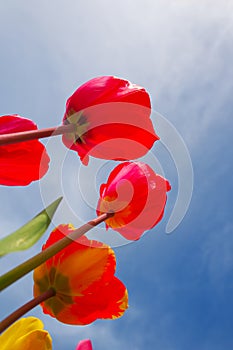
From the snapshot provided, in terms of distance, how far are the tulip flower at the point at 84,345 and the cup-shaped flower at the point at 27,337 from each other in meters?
0.03

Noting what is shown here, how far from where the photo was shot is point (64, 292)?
57 cm

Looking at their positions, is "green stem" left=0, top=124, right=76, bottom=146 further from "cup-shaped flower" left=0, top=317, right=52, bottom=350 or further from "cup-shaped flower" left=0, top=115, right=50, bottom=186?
"cup-shaped flower" left=0, top=317, right=52, bottom=350

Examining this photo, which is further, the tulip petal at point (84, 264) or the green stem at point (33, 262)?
the tulip petal at point (84, 264)

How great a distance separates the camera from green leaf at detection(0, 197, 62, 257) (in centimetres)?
36

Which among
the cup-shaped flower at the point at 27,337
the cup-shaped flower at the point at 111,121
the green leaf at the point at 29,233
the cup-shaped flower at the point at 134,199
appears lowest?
the cup-shaped flower at the point at 27,337

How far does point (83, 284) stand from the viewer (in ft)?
1.90

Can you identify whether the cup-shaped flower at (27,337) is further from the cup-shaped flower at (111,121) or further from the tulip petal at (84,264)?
the cup-shaped flower at (111,121)

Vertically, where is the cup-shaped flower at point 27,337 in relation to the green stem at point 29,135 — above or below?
below

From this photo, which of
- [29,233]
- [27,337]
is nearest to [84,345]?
[27,337]

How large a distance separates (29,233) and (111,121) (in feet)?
0.68

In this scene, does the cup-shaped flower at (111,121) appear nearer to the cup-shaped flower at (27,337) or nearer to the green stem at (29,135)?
the green stem at (29,135)

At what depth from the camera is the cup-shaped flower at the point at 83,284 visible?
56 centimetres

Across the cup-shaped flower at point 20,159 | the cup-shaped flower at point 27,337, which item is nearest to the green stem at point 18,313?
the cup-shaped flower at point 27,337

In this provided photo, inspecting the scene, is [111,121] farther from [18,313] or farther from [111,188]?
[18,313]
